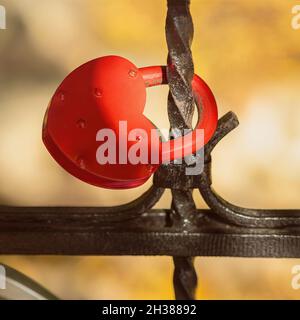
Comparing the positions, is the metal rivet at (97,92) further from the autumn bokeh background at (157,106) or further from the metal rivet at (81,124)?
the autumn bokeh background at (157,106)

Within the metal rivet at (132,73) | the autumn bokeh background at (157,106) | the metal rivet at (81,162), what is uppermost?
the autumn bokeh background at (157,106)

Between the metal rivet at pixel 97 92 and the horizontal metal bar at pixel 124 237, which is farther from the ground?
the metal rivet at pixel 97 92

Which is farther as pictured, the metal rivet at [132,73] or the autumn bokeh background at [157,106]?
the autumn bokeh background at [157,106]

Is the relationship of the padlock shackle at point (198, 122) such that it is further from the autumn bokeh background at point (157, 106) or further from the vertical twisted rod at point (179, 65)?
the autumn bokeh background at point (157, 106)

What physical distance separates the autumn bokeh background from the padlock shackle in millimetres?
463

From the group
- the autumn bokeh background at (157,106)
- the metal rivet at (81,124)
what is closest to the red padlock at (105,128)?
the metal rivet at (81,124)

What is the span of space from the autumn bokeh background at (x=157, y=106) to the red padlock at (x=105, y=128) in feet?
1.65

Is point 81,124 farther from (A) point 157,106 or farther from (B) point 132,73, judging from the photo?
(A) point 157,106

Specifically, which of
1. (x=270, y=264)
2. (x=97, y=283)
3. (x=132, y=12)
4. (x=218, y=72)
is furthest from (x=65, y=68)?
(x=270, y=264)

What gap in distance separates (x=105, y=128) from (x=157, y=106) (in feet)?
1.72

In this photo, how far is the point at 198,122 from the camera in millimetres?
474

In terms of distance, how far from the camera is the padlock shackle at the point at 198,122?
0.46 meters

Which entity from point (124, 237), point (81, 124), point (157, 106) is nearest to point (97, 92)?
point (81, 124)
